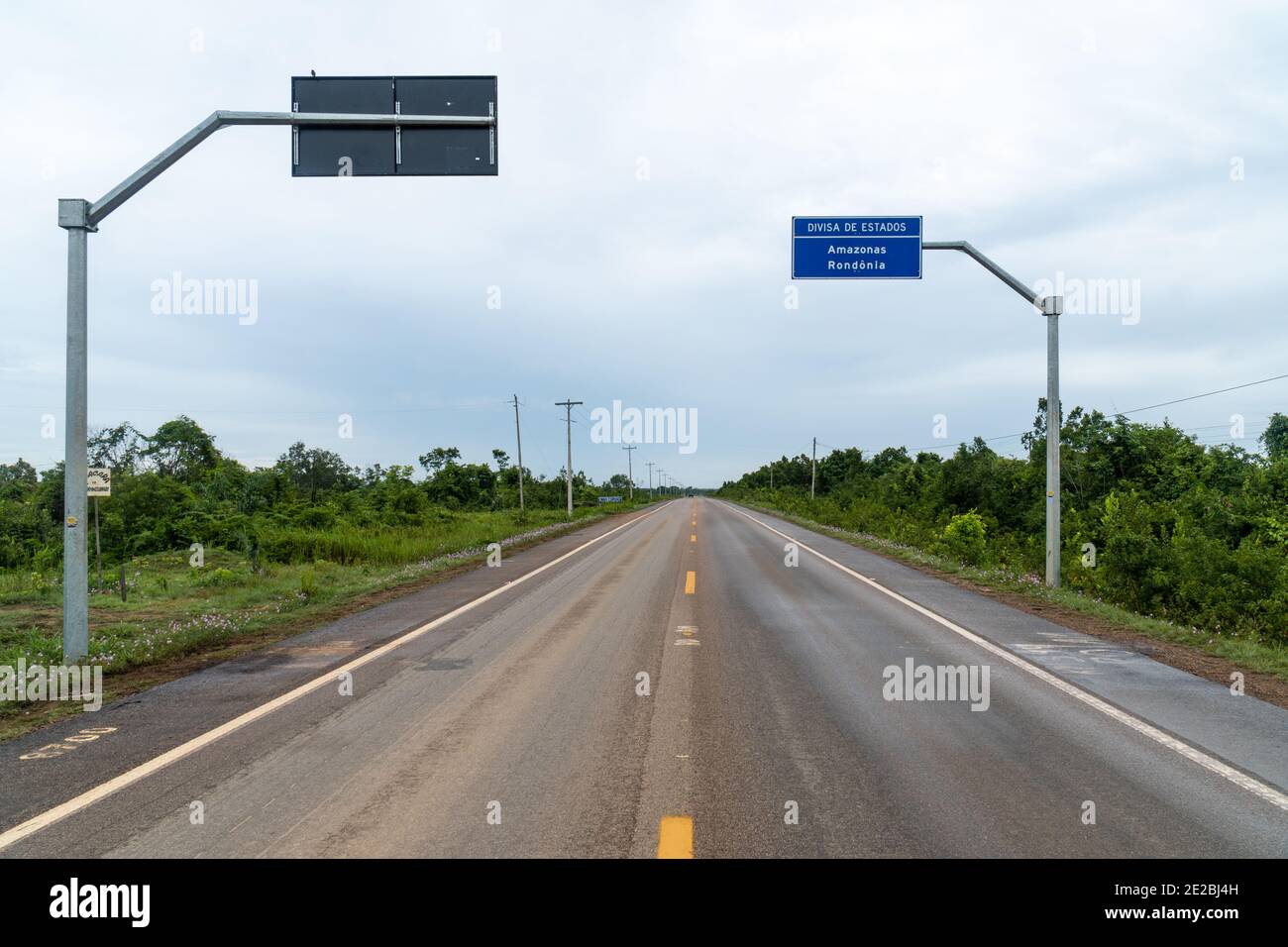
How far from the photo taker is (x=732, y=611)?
12.0 meters

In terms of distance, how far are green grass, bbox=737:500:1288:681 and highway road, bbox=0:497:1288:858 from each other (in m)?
1.09

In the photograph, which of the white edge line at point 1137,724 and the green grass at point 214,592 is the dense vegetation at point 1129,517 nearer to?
the white edge line at point 1137,724

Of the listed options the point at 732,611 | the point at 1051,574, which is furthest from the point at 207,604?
the point at 1051,574

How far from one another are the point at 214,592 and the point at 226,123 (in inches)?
378

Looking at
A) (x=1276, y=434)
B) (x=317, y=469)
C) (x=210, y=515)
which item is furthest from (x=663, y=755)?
(x=317, y=469)

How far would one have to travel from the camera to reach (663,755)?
536 centimetres

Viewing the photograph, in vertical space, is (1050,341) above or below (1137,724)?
above

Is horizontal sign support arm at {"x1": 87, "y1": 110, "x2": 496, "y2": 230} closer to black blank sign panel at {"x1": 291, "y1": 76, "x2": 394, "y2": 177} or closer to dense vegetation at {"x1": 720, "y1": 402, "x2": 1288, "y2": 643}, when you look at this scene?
black blank sign panel at {"x1": 291, "y1": 76, "x2": 394, "y2": 177}

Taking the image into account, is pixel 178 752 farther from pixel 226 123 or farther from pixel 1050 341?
pixel 1050 341

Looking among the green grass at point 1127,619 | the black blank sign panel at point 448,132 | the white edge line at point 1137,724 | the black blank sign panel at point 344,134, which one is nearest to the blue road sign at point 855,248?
the green grass at point 1127,619

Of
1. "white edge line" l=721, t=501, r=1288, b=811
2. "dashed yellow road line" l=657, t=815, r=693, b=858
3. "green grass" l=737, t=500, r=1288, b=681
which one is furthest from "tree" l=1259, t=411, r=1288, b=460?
"dashed yellow road line" l=657, t=815, r=693, b=858

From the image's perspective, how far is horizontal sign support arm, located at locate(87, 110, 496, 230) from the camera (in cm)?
838

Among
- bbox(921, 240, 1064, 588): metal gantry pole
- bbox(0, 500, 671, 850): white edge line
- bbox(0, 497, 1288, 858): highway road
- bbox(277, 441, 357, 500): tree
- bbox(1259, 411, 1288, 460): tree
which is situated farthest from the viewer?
bbox(277, 441, 357, 500): tree

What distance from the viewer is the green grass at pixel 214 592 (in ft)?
31.3
